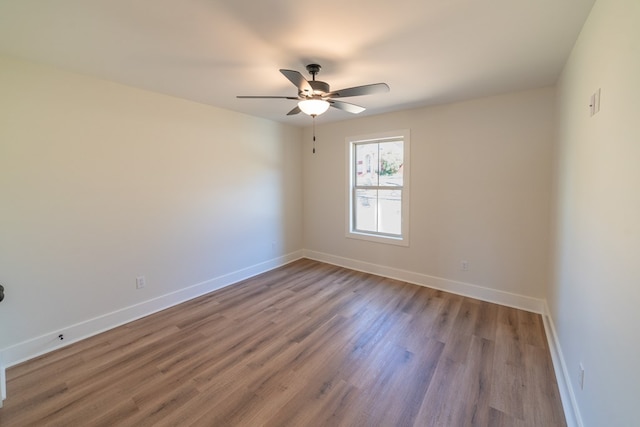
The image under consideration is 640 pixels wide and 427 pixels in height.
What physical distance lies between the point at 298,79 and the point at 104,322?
294 centimetres

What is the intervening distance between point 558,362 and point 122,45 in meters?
4.01

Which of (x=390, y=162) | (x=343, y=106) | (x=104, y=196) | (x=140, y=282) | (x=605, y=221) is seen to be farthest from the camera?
(x=390, y=162)

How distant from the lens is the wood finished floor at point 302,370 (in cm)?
166

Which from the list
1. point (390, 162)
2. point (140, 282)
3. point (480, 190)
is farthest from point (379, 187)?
point (140, 282)

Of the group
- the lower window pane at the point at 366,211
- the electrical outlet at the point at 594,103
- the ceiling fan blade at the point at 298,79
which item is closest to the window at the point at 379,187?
the lower window pane at the point at 366,211


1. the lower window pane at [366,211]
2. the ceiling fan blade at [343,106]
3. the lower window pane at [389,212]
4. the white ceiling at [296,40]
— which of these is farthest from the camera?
the lower window pane at [366,211]

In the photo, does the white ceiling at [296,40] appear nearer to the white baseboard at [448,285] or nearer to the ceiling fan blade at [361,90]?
the ceiling fan blade at [361,90]

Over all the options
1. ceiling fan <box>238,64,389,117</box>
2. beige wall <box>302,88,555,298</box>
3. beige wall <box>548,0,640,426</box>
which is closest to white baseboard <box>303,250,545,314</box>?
beige wall <box>302,88,555,298</box>

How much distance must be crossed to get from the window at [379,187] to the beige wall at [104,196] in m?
1.70

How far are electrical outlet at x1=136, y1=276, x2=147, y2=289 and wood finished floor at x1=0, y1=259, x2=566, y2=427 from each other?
35 cm

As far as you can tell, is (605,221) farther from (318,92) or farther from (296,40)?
(296,40)

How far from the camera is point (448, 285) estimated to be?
3.48 meters

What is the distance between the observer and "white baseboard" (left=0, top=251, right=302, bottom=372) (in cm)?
214

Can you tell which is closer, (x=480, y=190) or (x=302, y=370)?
(x=302, y=370)
